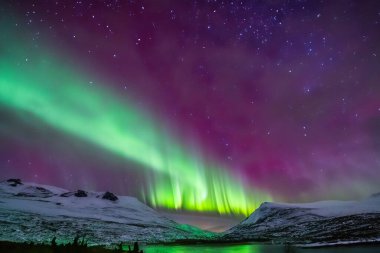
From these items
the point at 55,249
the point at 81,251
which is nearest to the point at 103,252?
the point at 81,251

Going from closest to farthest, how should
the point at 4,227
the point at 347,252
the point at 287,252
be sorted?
the point at 347,252 → the point at 287,252 → the point at 4,227

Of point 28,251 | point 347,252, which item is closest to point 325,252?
point 347,252

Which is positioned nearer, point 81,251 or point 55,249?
point 55,249

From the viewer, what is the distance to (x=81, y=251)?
4081 centimetres

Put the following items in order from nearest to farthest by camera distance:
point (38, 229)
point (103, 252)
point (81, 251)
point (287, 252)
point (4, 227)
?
point (81, 251)
point (103, 252)
point (287, 252)
point (4, 227)
point (38, 229)

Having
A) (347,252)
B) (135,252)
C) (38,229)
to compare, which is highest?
(38,229)

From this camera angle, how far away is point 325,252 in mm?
95000

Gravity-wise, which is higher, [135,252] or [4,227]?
[4,227]

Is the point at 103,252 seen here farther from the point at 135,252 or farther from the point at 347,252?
the point at 347,252

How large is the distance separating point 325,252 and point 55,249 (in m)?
81.4

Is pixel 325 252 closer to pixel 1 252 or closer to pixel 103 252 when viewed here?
pixel 103 252

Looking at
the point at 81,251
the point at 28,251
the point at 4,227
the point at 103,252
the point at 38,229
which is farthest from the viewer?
the point at 38,229

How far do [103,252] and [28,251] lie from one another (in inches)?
594

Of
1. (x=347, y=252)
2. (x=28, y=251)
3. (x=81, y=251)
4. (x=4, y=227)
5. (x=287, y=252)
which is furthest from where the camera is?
(x=4, y=227)
